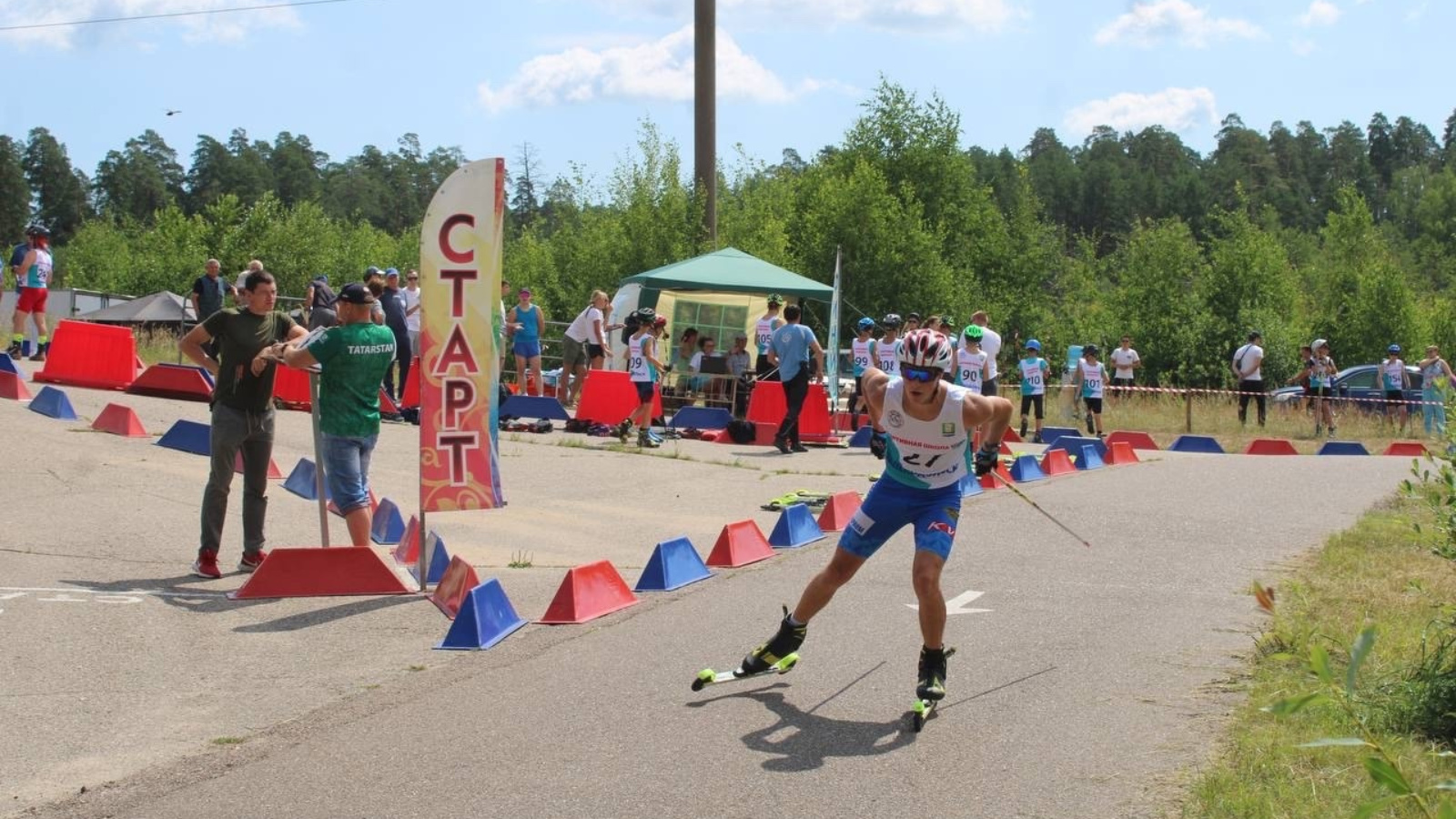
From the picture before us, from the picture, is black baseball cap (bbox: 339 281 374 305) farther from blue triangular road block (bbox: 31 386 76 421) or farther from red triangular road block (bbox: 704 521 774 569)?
blue triangular road block (bbox: 31 386 76 421)

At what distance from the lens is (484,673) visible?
773 cm

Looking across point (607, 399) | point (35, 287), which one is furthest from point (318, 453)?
point (35, 287)

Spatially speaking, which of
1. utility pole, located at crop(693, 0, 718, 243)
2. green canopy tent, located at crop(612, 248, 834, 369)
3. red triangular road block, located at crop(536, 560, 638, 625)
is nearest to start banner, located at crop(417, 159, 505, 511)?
red triangular road block, located at crop(536, 560, 638, 625)

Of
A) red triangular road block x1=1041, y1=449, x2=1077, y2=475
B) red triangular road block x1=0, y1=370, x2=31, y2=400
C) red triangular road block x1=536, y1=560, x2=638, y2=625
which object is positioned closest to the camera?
red triangular road block x1=536, y1=560, x2=638, y2=625

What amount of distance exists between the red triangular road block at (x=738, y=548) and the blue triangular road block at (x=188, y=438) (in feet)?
23.6

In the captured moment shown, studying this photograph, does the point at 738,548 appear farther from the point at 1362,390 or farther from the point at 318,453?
the point at 1362,390

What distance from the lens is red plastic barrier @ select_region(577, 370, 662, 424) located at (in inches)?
856

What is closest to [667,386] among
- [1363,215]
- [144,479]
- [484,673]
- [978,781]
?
[144,479]

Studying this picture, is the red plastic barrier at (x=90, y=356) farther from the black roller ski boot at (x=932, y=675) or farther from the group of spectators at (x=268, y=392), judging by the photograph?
the black roller ski boot at (x=932, y=675)

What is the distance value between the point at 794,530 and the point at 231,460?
15.0 ft

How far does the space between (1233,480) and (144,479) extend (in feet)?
40.9

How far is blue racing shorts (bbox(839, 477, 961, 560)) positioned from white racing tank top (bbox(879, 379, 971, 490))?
55 mm

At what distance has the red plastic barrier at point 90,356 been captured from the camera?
68.8ft

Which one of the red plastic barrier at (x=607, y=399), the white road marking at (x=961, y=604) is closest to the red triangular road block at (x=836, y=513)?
the white road marking at (x=961, y=604)
